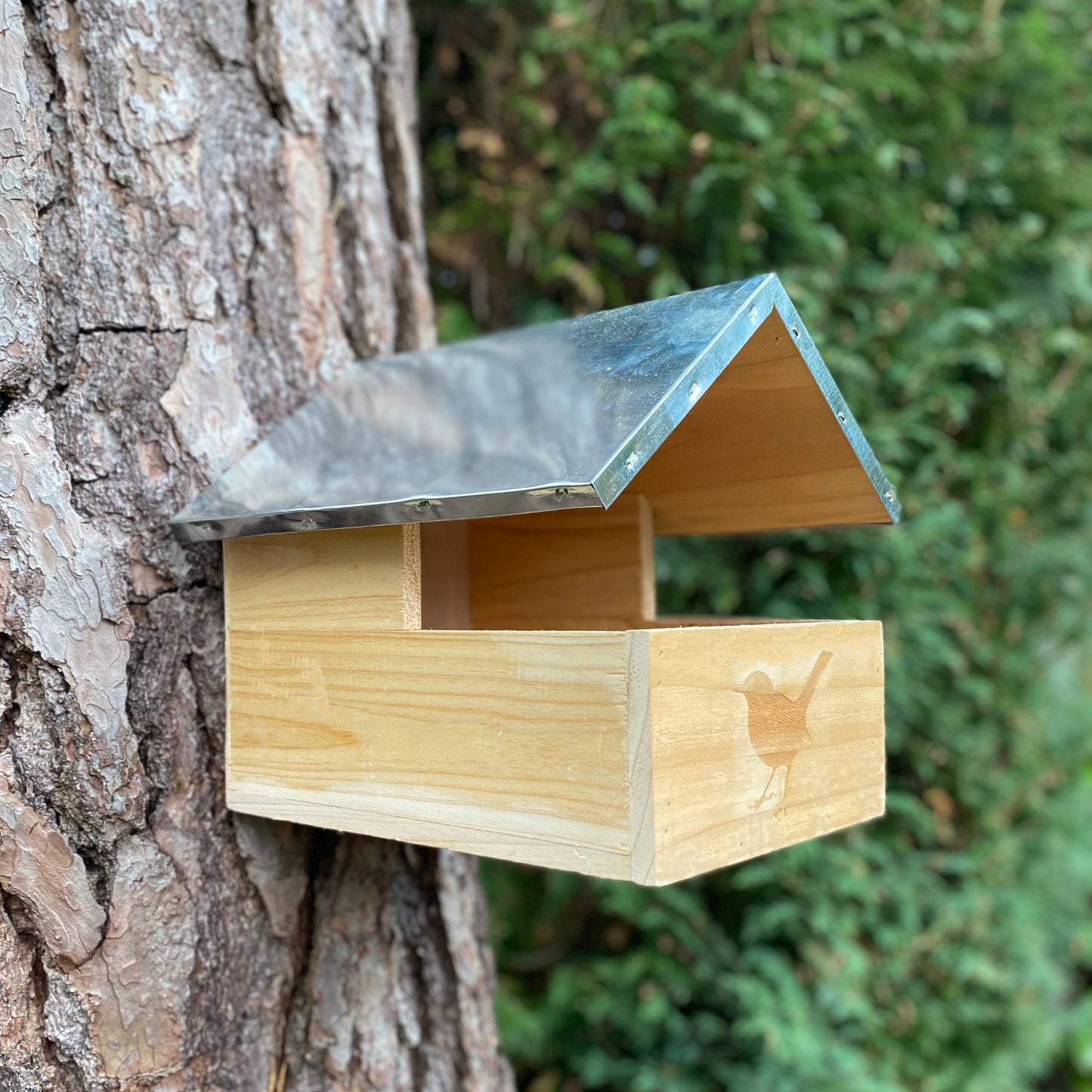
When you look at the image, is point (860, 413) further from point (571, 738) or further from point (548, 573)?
point (571, 738)

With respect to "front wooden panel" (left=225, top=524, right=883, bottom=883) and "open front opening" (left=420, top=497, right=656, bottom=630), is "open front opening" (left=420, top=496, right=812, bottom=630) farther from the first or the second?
"front wooden panel" (left=225, top=524, right=883, bottom=883)

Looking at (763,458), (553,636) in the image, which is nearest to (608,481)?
(553,636)

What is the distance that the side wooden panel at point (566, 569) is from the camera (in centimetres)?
121

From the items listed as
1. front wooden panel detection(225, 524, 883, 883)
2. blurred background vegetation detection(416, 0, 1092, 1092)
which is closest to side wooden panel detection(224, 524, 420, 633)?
front wooden panel detection(225, 524, 883, 883)

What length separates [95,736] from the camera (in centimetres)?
101

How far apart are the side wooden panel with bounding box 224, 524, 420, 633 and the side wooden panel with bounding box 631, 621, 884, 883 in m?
0.27

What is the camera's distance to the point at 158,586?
3.45ft

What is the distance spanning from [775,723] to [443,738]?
0.28 m

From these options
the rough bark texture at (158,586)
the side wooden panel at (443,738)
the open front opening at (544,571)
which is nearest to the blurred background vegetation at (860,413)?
the open front opening at (544,571)

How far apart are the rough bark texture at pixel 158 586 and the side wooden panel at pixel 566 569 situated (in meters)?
0.31

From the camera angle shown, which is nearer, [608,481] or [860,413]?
[608,481]

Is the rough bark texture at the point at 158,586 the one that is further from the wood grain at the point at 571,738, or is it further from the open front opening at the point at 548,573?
the open front opening at the point at 548,573

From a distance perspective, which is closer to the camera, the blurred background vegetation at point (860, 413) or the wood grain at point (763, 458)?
the wood grain at point (763, 458)

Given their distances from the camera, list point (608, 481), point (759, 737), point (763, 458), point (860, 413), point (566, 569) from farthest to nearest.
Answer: point (860, 413)
point (566, 569)
point (763, 458)
point (759, 737)
point (608, 481)
